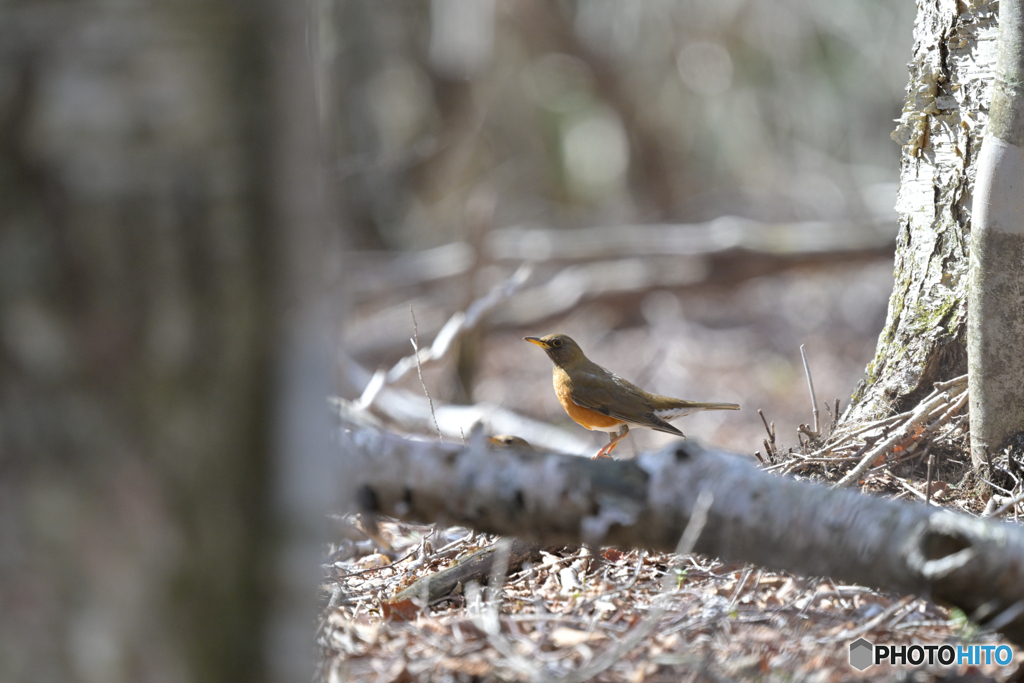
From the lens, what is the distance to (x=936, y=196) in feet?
11.2

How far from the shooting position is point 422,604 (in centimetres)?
254

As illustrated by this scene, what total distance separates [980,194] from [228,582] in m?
2.79

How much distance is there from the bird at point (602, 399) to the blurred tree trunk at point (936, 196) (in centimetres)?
156

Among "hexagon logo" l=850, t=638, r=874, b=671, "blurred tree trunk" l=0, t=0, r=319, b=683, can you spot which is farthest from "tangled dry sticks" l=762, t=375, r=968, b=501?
"blurred tree trunk" l=0, t=0, r=319, b=683

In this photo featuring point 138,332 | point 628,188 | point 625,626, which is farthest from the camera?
point 628,188

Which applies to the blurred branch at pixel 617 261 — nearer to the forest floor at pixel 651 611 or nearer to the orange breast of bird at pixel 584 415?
the orange breast of bird at pixel 584 415

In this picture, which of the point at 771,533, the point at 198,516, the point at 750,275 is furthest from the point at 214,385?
the point at 750,275

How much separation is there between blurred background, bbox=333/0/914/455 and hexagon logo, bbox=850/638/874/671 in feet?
14.0

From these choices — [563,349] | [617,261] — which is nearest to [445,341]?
[563,349]

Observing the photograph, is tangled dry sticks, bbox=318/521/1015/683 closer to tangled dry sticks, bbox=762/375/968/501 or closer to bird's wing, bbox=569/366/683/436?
tangled dry sticks, bbox=762/375/968/501

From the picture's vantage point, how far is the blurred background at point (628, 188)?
9.73m

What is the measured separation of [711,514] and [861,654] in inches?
22.8

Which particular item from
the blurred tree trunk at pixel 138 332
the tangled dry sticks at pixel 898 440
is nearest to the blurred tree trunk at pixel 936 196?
the tangled dry sticks at pixel 898 440

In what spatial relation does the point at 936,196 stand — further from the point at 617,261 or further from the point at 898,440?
the point at 617,261
